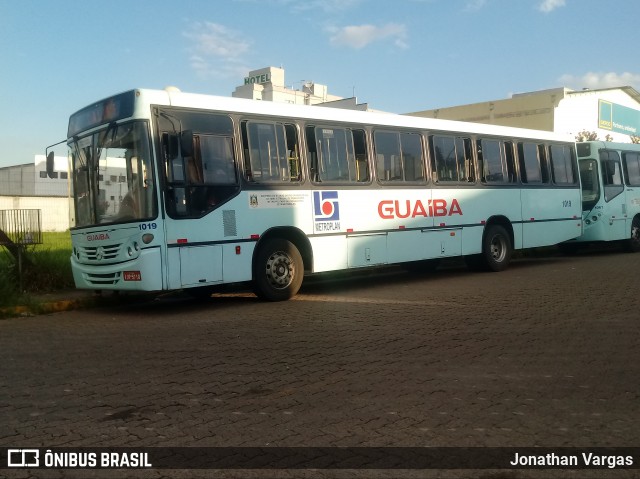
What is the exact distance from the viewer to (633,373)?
6070 millimetres

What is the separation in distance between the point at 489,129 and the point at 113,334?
35.8ft

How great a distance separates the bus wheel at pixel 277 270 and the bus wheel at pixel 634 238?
1477 cm

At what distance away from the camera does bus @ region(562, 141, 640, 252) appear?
21016mm

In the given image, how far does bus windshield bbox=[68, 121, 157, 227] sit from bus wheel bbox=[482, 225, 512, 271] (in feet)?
28.4

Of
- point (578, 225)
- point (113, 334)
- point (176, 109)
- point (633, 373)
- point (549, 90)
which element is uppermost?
point (549, 90)

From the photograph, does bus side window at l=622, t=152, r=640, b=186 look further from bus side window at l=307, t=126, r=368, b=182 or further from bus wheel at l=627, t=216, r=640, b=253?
bus side window at l=307, t=126, r=368, b=182

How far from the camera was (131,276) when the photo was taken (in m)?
10.3

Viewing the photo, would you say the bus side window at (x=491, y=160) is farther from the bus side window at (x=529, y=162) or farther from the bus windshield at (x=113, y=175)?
the bus windshield at (x=113, y=175)

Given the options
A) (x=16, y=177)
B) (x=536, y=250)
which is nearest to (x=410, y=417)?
(x=536, y=250)

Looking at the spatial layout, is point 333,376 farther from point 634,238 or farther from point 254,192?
point 634,238

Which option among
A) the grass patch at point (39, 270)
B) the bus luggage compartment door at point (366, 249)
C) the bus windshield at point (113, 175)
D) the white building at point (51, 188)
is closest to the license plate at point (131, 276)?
the bus windshield at point (113, 175)

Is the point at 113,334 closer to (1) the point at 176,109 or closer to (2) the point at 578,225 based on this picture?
(1) the point at 176,109

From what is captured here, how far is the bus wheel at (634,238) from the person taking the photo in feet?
72.9

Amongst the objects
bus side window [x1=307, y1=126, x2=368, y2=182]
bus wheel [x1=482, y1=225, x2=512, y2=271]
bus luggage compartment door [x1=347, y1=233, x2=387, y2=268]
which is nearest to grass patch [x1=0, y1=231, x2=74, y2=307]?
bus side window [x1=307, y1=126, x2=368, y2=182]
